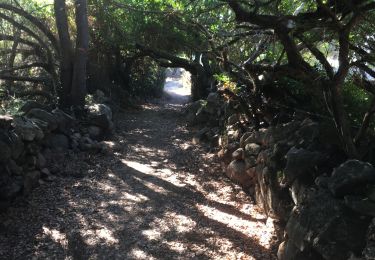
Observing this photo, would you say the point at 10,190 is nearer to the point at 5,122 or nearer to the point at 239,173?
the point at 5,122

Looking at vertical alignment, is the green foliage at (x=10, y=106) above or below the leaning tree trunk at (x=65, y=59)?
below

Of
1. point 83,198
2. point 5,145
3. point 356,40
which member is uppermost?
point 356,40

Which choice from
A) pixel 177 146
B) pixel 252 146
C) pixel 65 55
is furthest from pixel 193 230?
pixel 65 55

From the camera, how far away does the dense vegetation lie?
4.76 m

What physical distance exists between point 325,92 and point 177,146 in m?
5.91

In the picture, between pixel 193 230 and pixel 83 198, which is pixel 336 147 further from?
pixel 83 198

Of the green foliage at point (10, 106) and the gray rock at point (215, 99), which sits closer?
the green foliage at point (10, 106)

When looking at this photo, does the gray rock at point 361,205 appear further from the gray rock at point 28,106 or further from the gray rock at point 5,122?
the gray rock at point 28,106

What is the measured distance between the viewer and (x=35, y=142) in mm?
6922

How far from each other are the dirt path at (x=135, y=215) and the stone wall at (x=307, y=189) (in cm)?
48

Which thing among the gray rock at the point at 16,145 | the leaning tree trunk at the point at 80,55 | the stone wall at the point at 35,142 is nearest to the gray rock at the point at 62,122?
the stone wall at the point at 35,142

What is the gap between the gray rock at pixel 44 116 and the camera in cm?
778

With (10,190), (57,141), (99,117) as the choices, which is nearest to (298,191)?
(10,190)

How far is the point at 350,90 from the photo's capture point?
6.40 metres
